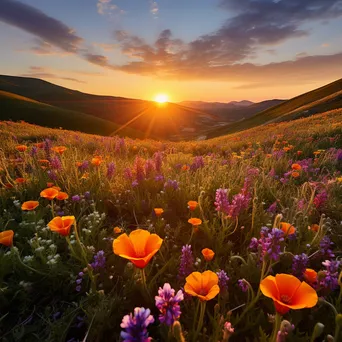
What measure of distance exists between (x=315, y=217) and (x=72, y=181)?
3714 millimetres

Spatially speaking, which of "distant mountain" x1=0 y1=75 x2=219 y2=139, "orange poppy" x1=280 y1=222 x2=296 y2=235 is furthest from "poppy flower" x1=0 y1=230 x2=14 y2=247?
"distant mountain" x1=0 y1=75 x2=219 y2=139

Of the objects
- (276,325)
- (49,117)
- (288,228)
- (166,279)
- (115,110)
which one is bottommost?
(115,110)

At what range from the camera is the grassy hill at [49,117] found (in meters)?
59.7

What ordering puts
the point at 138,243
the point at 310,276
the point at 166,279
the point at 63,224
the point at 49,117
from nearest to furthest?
the point at 138,243, the point at 63,224, the point at 310,276, the point at 166,279, the point at 49,117

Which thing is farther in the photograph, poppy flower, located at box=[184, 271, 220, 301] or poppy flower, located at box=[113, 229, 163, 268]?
poppy flower, located at box=[113, 229, 163, 268]

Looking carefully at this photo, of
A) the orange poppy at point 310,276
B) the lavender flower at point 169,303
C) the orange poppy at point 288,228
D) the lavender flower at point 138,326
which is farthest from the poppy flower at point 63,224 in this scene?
the orange poppy at point 310,276

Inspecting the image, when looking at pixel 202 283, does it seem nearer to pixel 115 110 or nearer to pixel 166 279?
pixel 166 279

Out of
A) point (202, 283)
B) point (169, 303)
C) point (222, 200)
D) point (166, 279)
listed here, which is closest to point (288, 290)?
point (202, 283)

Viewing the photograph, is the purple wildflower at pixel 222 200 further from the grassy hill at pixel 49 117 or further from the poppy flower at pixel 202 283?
the grassy hill at pixel 49 117

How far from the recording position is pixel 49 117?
6200 centimetres

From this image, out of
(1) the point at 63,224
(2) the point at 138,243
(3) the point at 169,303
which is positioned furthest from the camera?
(1) the point at 63,224

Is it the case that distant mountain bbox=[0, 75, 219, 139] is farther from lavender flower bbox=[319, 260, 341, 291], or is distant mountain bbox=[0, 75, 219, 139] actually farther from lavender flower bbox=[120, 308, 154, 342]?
lavender flower bbox=[120, 308, 154, 342]

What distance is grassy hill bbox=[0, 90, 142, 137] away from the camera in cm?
5966

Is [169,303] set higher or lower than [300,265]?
higher
